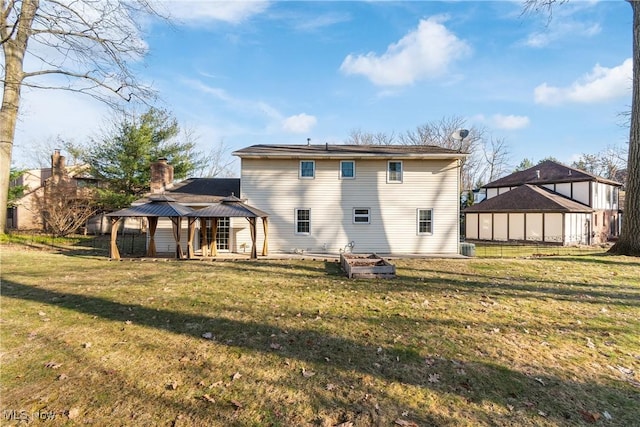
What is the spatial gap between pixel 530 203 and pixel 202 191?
23663 mm

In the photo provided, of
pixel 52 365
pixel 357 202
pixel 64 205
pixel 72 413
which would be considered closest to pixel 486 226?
pixel 357 202

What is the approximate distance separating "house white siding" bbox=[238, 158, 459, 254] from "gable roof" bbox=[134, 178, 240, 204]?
1590 millimetres

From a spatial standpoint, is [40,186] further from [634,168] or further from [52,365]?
[634,168]

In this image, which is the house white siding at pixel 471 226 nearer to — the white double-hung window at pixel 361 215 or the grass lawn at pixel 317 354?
the white double-hung window at pixel 361 215

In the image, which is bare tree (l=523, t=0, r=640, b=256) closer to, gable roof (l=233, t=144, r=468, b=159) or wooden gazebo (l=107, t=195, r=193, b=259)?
gable roof (l=233, t=144, r=468, b=159)

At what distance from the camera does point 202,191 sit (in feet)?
55.3

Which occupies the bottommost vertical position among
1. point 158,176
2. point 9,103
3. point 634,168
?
point 634,168

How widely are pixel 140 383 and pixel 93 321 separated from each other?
8.29 feet

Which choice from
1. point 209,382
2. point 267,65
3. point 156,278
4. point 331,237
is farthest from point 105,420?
point 267,65

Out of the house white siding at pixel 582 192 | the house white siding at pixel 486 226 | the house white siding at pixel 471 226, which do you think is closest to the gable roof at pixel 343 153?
the house white siding at pixel 486 226

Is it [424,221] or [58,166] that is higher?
[58,166]

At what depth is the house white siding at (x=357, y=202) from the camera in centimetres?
1572

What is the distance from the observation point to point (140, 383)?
3354 mm

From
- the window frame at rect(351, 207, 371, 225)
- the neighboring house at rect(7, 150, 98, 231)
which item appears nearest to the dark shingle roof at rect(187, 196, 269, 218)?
the window frame at rect(351, 207, 371, 225)
